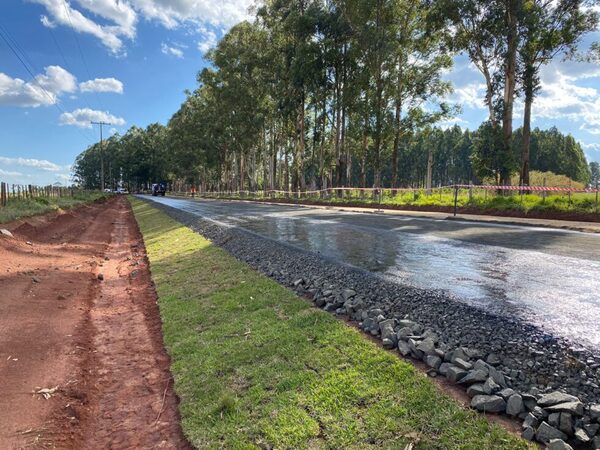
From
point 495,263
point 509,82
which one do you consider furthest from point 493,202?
point 495,263

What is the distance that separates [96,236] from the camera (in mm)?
21875

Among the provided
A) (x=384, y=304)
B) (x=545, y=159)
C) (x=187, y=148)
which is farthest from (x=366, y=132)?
(x=545, y=159)

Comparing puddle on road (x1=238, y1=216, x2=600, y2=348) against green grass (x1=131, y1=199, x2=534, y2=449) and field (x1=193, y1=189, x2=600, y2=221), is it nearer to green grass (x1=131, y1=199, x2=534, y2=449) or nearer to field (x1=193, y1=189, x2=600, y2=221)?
green grass (x1=131, y1=199, x2=534, y2=449)

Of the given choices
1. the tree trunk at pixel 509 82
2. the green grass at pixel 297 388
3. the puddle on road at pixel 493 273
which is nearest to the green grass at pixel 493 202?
the tree trunk at pixel 509 82

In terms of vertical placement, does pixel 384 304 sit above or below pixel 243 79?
below

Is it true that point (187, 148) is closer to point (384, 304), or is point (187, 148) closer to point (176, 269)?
point (176, 269)

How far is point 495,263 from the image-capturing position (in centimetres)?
801

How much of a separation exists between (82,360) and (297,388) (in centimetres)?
369

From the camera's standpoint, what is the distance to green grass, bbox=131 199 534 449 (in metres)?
3.36

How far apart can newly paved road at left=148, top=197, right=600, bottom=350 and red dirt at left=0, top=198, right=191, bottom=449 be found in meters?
3.87

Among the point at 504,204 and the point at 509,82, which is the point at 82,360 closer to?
the point at 504,204

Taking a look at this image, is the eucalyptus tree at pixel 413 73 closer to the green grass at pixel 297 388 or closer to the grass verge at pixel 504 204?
the grass verge at pixel 504 204

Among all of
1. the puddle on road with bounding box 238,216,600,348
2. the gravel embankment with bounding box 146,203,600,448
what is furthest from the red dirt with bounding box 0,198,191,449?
the puddle on road with bounding box 238,216,600,348

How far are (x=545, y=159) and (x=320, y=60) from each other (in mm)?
76154
